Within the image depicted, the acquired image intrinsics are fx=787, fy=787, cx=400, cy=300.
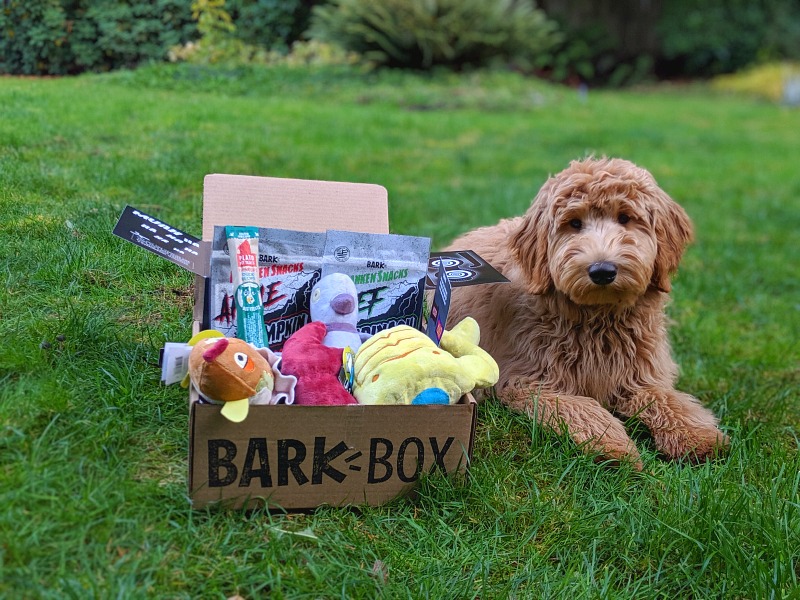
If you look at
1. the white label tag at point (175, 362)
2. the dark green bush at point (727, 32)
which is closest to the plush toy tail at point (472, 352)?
the white label tag at point (175, 362)

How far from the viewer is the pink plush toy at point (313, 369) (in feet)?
8.75

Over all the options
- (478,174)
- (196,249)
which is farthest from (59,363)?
(478,174)

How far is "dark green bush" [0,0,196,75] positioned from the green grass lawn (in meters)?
0.09

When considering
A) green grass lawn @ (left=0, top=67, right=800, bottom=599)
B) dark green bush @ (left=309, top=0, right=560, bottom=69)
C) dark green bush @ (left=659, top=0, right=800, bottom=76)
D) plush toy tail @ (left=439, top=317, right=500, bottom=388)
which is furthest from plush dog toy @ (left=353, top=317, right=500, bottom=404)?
dark green bush @ (left=659, top=0, right=800, bottom=76)

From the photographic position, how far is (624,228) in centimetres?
336

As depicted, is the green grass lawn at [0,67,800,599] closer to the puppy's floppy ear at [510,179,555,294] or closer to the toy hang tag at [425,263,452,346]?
the toy hang tag at [425,263,452,346]

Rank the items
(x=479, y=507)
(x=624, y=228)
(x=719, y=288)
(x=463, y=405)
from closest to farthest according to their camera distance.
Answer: (x=463, y=405) → (x=479, y=507) → (x=624, y=228) → (x=719, y=288)

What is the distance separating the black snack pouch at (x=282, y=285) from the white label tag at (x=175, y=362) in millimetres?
570

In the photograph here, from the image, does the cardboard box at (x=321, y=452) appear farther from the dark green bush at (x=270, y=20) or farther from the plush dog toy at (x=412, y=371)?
the dark green bush at (x=270, y=20)

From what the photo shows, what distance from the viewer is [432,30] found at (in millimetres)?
7078

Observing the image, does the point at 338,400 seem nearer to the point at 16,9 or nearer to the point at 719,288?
the point at 16,9

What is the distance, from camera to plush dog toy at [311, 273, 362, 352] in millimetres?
3066

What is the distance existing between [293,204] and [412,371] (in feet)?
4.31

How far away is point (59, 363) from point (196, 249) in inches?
26.0
